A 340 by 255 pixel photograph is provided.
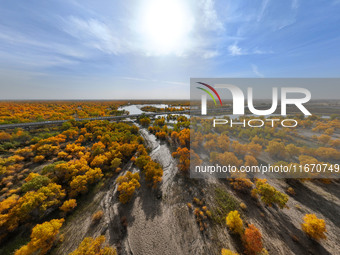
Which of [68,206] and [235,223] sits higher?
[68,206]

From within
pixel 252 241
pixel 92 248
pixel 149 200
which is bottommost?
pixel 149 200

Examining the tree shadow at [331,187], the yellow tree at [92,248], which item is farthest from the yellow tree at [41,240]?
the tree shadow at [331,187]

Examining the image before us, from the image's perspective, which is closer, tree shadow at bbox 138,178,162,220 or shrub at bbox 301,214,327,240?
shrub at bbox 301,214,327,240

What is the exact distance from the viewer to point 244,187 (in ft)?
83.8

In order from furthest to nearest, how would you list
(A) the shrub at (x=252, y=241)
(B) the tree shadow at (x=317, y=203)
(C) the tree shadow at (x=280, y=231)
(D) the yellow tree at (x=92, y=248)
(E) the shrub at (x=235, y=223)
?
(B) the tree shadow at (x=317, y=203) → (E) the shrub at (x=235, y=223) → (C) the tree shadow at (x=280, y=231) → (A) the shrub at (x=252, y=241) → (D) the yellow tree at (x=92, y=248)

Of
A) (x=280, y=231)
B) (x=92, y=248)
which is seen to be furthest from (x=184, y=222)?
(x=280, y=231)

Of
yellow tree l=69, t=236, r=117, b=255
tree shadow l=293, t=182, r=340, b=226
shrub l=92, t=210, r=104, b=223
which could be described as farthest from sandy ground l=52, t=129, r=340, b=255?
yellow tree l=69, t=236, r=117, b=255

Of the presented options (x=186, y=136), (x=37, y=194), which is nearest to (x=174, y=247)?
(x=37, y=194)

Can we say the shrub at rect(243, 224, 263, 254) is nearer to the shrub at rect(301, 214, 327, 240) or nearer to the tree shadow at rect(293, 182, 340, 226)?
the shrub at rect(301, 214, 327, 240)

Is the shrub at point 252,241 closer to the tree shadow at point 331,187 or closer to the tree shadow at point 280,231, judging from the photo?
the tree shadow at point 280,231

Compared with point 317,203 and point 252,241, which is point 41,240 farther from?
point 317,203

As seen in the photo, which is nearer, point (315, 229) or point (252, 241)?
point (252, 241)

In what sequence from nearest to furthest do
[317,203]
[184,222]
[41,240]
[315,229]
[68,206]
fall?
[41,240], [315,229], [184,222], [68,206], [317,203]

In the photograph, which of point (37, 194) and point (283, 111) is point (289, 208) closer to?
point (283, 111)
